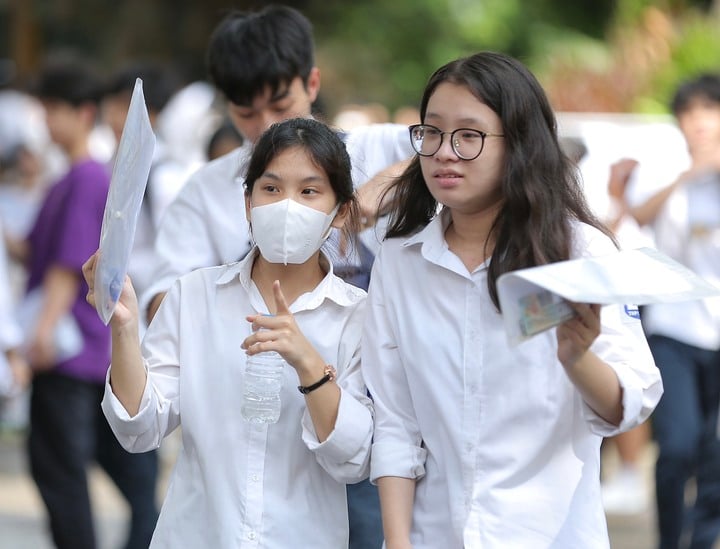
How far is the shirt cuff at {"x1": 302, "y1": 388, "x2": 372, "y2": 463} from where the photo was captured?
303 cm

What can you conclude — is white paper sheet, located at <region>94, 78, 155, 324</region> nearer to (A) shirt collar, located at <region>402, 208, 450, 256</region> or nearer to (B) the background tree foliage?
(A) shirt collar, located at <region>402, 208, 450, 256</region>

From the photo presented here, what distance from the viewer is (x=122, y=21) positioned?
1794cm

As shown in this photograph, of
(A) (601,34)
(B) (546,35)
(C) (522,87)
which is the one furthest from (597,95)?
(C) (522,87)

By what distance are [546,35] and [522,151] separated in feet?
48.3

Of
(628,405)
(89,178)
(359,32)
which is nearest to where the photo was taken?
(628,405)

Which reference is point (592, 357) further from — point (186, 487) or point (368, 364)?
point (186, 487)

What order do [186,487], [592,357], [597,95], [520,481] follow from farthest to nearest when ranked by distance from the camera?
1. [597,95]
2. [186,487]
3. [520,481]
4. [592,357]

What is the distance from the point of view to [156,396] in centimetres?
313

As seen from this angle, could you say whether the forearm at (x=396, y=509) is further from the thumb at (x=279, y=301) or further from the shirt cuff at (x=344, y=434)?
the thumb at (x=279, y=301)

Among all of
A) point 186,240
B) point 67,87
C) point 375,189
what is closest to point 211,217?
point 186,240

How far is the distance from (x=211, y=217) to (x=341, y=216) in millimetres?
1064

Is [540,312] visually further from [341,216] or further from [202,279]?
[202,279]

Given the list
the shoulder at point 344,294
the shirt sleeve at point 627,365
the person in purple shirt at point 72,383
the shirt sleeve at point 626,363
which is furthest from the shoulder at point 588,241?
the person in purple shirt at point 72,383

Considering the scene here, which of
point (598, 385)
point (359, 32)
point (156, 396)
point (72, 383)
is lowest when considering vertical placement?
point (72, 383)
